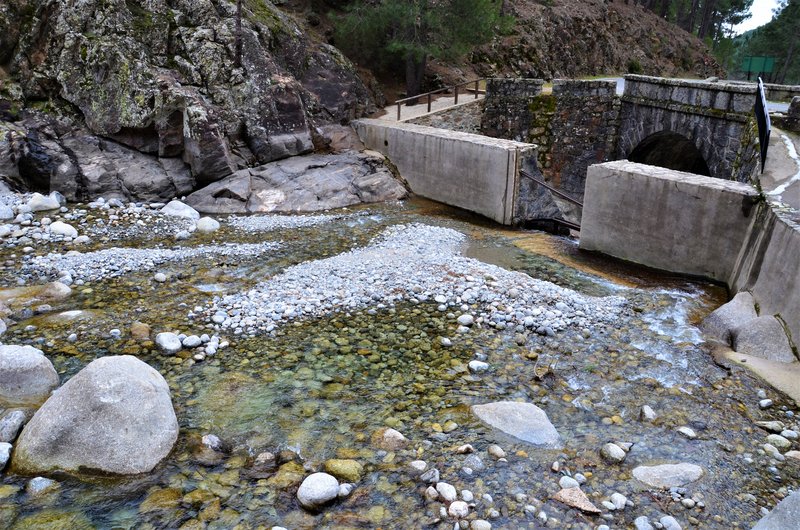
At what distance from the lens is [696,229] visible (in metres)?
11.4

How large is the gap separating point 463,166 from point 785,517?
1329 cm

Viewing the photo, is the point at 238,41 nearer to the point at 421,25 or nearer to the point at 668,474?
the point at 421,25

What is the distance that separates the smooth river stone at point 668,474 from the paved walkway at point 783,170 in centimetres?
618

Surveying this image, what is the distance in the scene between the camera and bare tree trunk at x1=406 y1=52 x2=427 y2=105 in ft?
75.6

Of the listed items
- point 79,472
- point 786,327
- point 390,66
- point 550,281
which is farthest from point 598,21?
point 79,472

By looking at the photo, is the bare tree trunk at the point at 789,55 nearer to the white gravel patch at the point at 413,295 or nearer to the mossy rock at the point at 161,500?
the white gravel patch at the point at 413,295

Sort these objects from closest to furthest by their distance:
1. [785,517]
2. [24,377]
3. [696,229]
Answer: [785,517] < [24,377] < [696,229]

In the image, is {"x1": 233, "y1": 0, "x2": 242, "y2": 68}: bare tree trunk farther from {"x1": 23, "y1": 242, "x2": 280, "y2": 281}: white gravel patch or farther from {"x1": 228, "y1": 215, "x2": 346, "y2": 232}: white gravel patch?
{"x1": 23, "y1": 242, "x2": 280, "y2": 281}: white gravel patch

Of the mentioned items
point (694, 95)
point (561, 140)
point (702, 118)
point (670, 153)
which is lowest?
point (670, 153)

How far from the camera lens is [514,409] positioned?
6.86 m

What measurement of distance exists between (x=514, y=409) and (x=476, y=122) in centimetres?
1704

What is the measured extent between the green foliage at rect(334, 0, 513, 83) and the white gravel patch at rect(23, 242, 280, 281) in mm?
11884

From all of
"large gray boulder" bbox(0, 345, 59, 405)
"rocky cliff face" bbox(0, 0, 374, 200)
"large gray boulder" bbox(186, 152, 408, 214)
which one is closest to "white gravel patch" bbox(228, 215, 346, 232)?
"large gray boulder" bbox(186, 152, 408, 214)

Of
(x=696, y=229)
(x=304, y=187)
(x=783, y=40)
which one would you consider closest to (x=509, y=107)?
(x=304, y=187)
